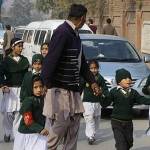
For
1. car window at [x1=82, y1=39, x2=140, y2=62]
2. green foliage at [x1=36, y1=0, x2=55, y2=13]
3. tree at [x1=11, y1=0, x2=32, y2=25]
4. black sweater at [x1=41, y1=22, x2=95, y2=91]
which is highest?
black sweater at [x1=41, y1=22, x2=95, y2=91]

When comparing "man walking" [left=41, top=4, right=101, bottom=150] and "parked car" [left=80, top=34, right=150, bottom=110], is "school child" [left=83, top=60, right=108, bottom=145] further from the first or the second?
"man walking" [left=41, top=4, right=101, bottom=150]

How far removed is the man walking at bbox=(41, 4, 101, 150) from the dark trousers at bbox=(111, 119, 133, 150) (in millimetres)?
1145

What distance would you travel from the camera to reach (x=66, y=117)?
6445mm

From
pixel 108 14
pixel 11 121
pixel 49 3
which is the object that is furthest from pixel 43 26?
pixel 49 3

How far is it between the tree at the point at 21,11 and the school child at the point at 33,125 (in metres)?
112

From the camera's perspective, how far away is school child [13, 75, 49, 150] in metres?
6.68

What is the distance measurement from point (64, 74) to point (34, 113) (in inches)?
28.4

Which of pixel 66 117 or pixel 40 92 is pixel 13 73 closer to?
pixel 40 92

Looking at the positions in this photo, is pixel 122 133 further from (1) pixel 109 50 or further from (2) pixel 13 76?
(1) pixel 109 50

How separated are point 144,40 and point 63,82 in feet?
73.4

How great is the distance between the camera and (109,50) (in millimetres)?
13539

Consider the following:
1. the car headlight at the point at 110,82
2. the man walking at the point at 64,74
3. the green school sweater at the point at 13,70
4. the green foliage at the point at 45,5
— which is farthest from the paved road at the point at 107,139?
the green foliage at the point at 45,5

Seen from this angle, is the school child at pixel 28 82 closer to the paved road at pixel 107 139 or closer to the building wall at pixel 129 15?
the paved road at pixel 107 139

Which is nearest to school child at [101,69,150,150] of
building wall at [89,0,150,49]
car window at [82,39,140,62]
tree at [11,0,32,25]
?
car window at [82,39,140,62]
